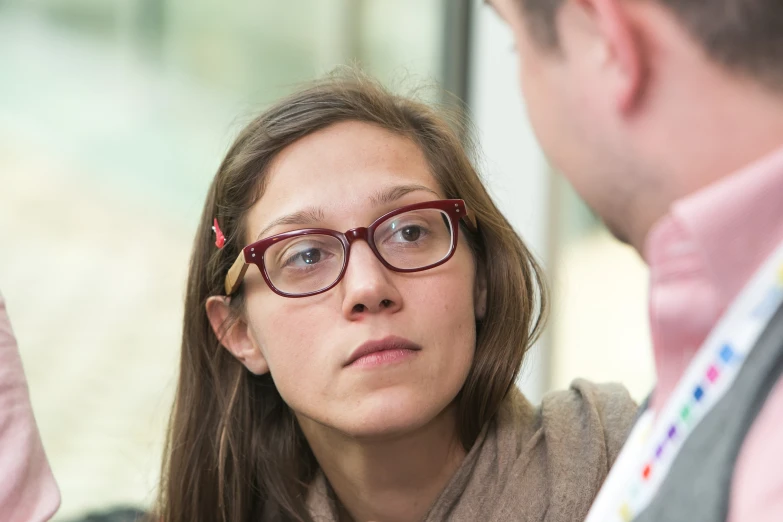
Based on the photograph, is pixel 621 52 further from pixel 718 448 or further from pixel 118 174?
pixel 118 174

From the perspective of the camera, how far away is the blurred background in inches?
83.1

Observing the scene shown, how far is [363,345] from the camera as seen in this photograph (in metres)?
1.12

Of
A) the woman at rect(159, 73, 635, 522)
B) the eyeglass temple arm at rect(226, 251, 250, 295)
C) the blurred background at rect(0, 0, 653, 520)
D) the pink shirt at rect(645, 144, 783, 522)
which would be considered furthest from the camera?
the blurred background at rect(0, 0, 653, 520)

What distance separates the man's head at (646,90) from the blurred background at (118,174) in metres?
1.37

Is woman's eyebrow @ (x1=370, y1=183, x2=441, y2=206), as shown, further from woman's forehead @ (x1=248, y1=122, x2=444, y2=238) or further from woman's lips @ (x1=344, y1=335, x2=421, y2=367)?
woman's lips @ (x1=344, y1=335, x2=421, y2=367)

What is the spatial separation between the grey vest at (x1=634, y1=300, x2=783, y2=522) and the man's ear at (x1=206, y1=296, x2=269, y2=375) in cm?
86

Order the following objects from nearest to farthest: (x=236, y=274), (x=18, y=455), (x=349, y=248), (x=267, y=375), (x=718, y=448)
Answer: (x=718, y=448)
(x=18, y=455)
(x=349, y=248)
(x=236, y=274)
(x=267, y=375)

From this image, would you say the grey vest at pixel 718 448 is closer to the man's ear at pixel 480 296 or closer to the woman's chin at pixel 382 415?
the woman's chin at pixel 382 415

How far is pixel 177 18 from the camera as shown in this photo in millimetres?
2305

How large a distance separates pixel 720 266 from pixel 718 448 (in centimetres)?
12

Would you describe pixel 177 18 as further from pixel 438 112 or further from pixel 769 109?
pixel 769 109

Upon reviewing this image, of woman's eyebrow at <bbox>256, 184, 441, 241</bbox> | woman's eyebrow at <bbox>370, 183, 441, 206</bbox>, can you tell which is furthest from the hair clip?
woman's eyebrow at <bbox>370, 183, 441, 206</bbox>

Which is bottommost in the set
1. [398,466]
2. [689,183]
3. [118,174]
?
[398,466]

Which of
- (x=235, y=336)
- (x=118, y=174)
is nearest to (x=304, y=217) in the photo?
(x=235, y=336)
